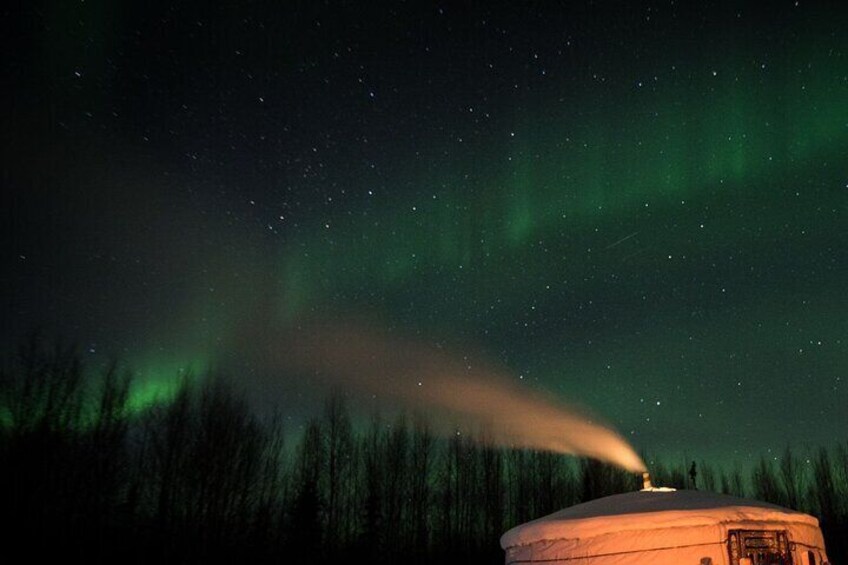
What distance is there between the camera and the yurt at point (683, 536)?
6.02 meters

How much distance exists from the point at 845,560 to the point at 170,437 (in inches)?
909

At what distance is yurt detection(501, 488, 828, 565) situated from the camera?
602cm

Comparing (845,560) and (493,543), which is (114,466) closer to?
(493,543)

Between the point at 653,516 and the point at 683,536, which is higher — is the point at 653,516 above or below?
above

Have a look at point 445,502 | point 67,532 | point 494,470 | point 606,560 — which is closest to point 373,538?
point 445,502

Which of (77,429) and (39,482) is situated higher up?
(77,429)

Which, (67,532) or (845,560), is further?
(845,560)

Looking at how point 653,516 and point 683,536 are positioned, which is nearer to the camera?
point 683,536

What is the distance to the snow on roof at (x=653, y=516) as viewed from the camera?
20.0ft

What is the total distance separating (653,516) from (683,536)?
0.30 m

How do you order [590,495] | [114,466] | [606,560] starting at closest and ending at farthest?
1. [606,560]
2. [114,466]
3. [590,495]

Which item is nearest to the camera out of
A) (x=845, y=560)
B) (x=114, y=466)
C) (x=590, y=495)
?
(x=114, y=466)

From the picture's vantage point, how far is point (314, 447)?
79.2 feet

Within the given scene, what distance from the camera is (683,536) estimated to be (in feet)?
19.9
